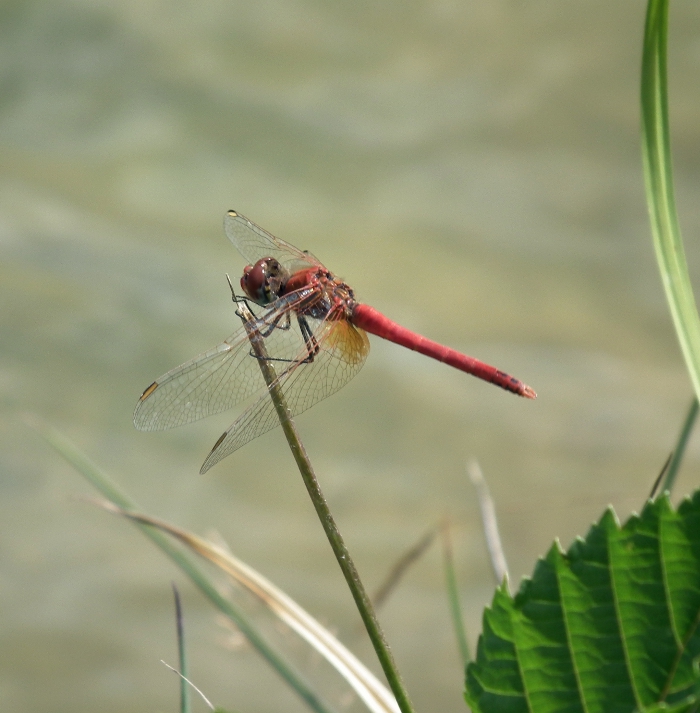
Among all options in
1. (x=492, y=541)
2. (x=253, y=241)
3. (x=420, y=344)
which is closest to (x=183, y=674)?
(x=492, y=541)

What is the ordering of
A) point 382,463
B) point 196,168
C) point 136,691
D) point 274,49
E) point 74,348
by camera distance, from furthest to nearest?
point 274,49
point 196,168
point 74,348
point 382,463
point 136,691

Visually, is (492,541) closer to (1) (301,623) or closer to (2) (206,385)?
(1) (301,623)

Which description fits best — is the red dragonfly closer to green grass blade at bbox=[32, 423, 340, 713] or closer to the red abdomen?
the red abdomen

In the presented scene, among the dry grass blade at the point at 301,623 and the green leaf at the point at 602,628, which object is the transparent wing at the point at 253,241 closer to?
the dry grass blade at the point at 301,623

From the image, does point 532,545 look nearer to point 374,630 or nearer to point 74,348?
point 74,348

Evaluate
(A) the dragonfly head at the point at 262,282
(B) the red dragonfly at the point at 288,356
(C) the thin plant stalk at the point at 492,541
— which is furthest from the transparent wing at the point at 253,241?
(C) the thin plant stalk at the point at 492,541

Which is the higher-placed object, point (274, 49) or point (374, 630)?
point (274, 49)

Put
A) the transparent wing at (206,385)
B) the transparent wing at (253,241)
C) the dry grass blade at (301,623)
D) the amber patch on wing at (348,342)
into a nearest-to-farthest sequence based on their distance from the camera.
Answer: the dry grass blade at (301,623) < the transparent wing at (206,385) < the amber patch on wing at (348,342) < the transparent wing at (253,241)

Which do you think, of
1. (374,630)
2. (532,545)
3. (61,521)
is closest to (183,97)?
(61,521)
